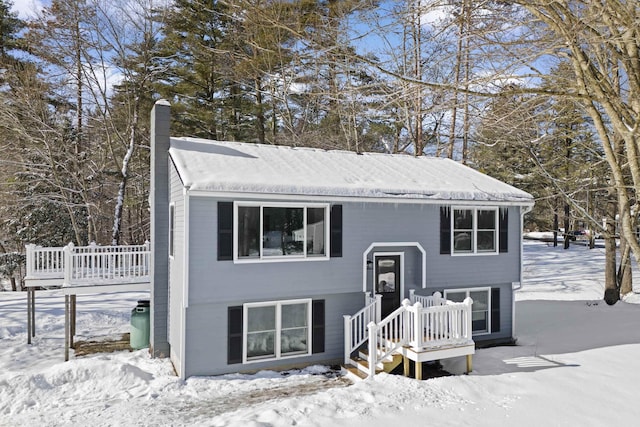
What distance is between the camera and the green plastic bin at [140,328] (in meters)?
10.2

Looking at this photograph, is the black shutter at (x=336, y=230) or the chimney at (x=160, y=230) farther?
the chimney at (x=160, y=230)

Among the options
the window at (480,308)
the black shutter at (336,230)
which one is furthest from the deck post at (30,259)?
the window at (480,308)

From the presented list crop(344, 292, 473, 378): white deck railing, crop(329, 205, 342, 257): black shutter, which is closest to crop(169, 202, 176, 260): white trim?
crop(329, 205, 342, 257): black shutter

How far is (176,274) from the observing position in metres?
8.90

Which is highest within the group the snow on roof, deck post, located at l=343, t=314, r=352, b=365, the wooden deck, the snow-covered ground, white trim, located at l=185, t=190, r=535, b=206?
the snow on roof

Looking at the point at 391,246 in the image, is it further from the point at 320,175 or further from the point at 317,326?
the point at 317,326

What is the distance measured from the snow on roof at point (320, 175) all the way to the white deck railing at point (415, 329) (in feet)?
8.38

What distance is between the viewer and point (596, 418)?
633 centimetres

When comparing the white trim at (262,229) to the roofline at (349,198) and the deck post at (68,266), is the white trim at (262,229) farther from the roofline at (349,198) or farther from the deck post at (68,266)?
the deck post at (68,266)

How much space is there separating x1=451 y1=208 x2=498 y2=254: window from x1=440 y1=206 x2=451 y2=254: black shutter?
12 centimetres

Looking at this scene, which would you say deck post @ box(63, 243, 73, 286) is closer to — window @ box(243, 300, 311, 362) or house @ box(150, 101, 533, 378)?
house @ box(150, 101, 533, 378)

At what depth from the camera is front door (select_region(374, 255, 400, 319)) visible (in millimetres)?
9930

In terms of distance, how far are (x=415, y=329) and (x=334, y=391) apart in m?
2.01

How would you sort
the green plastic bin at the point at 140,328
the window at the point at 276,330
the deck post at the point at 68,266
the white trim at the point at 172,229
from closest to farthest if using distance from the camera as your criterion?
the window at the point at 276,330 → the white trim at the point at 172,229 → the deck post at the point at 68,266 → the green plastic bin at the point at 140,328
